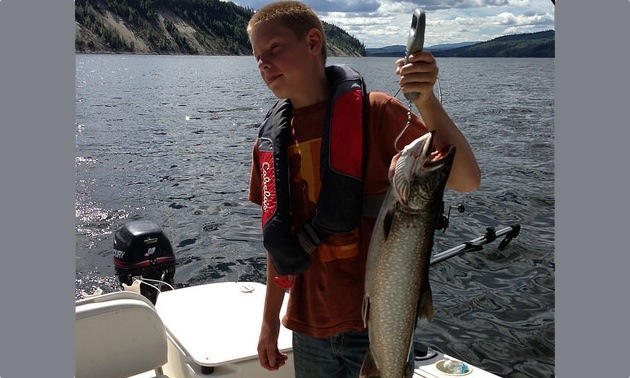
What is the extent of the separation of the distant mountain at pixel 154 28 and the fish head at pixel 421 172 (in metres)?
113

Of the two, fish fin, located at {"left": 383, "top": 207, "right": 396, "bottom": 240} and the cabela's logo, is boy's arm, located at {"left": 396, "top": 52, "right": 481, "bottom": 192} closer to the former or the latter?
fish fin, located at {"left": 383, "top": 207, "right": 396, "bottom": 240}

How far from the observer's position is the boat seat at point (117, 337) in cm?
336

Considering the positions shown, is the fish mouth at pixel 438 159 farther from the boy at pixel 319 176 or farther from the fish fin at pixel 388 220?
the boy at pixel 319 176

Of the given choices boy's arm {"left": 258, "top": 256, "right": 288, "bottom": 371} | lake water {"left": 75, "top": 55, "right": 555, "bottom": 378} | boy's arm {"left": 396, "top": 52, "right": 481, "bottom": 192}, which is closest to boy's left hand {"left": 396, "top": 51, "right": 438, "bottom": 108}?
boy's arm {"left": 396, "top": 52, "right": 481, "bottom": 192}

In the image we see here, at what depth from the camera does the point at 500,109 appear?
1059 inches

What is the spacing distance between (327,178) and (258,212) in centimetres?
1162

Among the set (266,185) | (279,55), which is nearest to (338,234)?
(266,185)

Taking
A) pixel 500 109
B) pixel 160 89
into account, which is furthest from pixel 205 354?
pixel 160 89

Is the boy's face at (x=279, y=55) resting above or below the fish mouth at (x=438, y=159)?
above

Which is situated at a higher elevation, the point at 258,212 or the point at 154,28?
the point at 154,28

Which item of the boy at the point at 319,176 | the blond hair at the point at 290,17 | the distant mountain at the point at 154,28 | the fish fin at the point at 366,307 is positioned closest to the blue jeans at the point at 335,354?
the boy at the point at 319,176

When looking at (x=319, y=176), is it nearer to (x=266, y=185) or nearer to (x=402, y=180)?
(x=266, y=185)

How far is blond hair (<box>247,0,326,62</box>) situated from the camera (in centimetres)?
265

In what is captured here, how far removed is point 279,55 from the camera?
2.62 m
